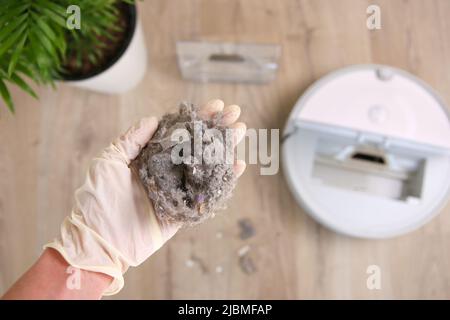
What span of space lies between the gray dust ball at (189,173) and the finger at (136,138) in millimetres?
63

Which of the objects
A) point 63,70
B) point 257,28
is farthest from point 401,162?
point 63,70

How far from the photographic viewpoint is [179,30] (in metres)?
1.33

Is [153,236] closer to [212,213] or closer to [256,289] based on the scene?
[212,213]

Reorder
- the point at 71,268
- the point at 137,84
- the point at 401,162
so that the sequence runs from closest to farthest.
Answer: the point at 71,268 < the point at 401,162 < the point at 137,84

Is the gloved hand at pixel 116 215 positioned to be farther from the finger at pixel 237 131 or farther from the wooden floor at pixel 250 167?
the wooden floor at pixel 250 167

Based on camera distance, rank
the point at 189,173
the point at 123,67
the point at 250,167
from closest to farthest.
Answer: the point at 189,173, the point at 123,67, the point at 250,167

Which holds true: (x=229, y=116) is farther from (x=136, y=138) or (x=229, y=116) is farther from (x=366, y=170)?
(x=366, y=170)

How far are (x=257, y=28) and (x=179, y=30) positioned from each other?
0.84 feet

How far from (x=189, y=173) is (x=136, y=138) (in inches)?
6.4

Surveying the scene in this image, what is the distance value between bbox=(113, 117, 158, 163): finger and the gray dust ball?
0.06 metres

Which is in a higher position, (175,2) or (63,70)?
(175,2)

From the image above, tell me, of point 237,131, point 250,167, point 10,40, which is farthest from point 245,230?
point 10,40

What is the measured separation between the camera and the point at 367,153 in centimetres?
119

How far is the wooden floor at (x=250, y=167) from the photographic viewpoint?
1.24m
